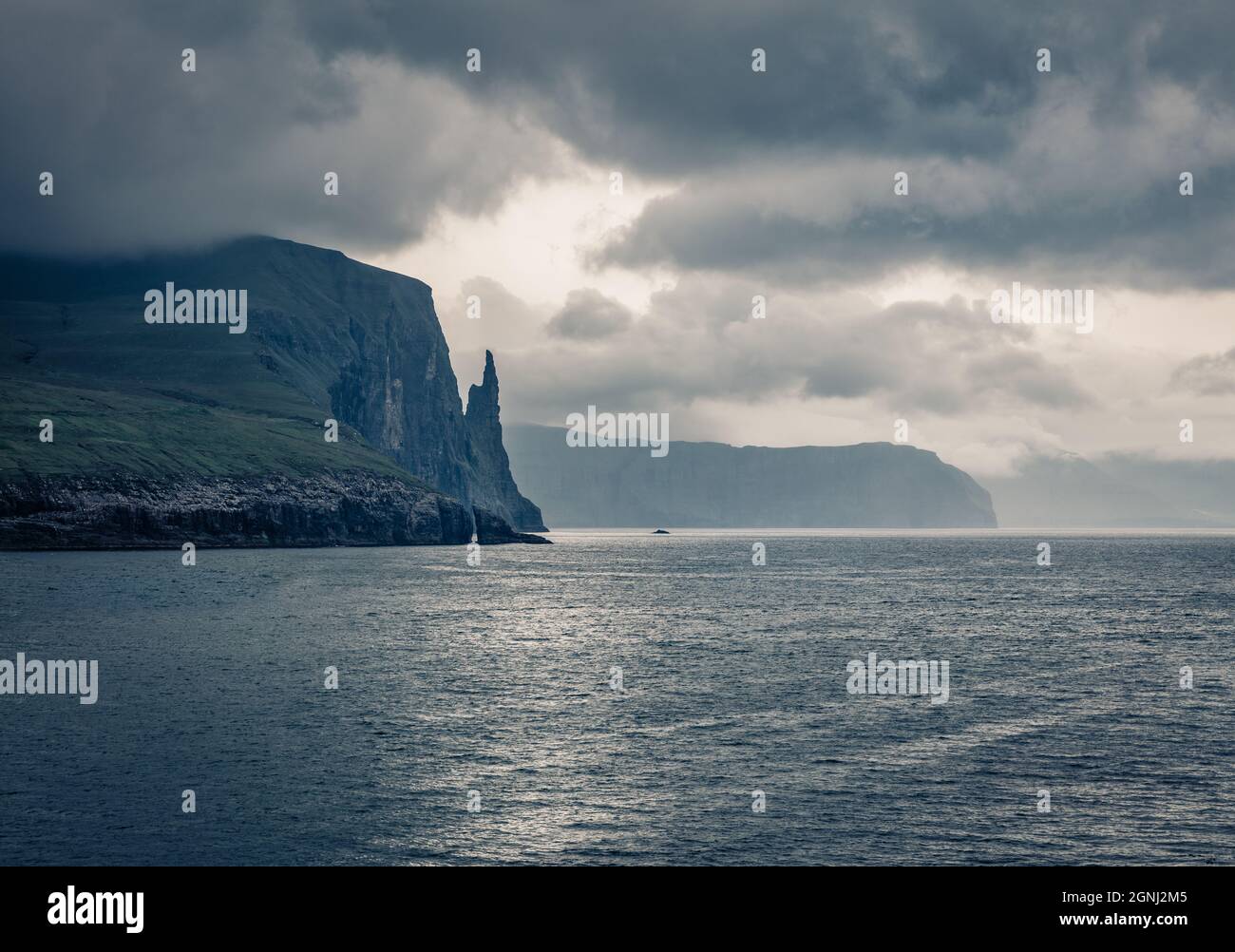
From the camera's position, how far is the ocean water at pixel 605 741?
3538cm

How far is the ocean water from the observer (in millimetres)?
35375

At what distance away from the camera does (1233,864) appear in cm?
3319

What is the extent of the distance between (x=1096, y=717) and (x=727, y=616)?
56.8 meters

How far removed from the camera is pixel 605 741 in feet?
168

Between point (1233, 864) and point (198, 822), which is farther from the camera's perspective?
point (198, 822)
